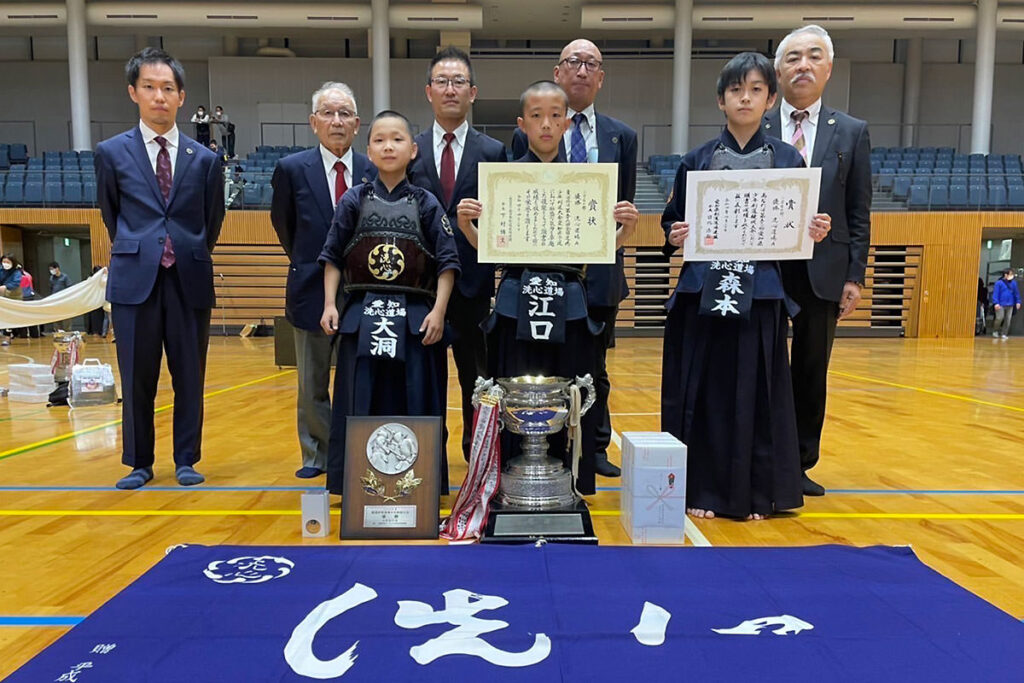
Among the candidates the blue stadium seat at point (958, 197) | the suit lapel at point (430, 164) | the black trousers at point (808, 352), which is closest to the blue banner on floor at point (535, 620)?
the black trousers at point (808, 352)

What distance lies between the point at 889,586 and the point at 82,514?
9.26 ft

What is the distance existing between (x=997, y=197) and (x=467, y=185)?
14285mm

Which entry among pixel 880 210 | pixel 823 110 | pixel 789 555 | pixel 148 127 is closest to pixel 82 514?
pixel 148 127

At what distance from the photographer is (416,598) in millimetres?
1713

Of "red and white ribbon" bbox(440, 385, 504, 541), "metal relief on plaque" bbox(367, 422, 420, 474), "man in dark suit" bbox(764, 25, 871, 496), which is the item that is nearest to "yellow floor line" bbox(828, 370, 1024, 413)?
"man in dark suit" bbox(764, 25, 871, 496)

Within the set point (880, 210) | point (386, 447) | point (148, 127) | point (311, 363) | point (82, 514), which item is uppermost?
point (880, 210)

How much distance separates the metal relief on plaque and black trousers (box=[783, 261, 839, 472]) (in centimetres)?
161

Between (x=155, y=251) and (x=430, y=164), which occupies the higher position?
(x=430, y=164)

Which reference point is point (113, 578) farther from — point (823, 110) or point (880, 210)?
point (880, 210)

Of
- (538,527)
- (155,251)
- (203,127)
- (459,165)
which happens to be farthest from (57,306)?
(203,127)

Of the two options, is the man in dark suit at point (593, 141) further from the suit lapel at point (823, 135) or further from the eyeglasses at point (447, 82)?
the suit lapel at point (823, 135)

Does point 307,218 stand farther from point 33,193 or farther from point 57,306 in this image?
point 33,193

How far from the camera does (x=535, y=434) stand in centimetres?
236

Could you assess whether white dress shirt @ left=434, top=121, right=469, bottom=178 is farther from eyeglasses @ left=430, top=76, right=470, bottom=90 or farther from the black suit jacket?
the black suit jacket
